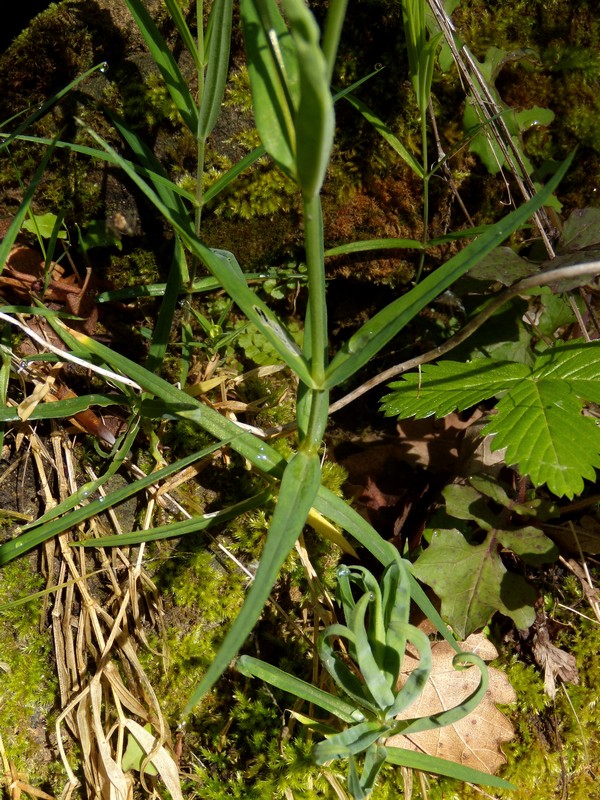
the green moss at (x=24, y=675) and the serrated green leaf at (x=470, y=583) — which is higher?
the green moss at (x=24, y=675)

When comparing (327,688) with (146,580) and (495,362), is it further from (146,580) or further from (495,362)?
(495,362)

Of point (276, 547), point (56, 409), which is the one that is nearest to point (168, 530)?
point (56, 409)

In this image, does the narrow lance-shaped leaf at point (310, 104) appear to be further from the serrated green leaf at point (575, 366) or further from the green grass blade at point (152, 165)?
the serrated green leaf at point (575, 366)

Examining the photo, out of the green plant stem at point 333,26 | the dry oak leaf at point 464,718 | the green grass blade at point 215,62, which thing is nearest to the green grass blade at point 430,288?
the green plant stem at point 333,26

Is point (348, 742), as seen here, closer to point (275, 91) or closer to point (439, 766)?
point (439, 766)

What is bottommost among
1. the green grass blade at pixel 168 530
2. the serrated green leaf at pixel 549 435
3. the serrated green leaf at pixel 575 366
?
the serrated green leaf at pixel 549 435

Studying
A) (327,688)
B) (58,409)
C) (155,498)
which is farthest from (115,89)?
(327,688)
